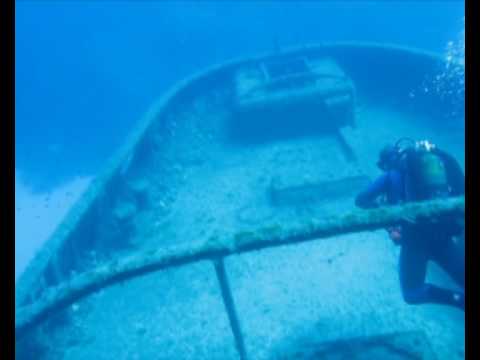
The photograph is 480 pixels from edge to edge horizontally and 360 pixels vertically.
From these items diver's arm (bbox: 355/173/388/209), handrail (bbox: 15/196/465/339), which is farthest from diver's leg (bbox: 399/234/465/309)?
handrail (bbox: 15/196/465/339)

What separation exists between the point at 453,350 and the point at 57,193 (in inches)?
398

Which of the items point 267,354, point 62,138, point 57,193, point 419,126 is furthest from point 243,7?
point 267,354

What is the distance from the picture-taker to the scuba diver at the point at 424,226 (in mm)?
3014

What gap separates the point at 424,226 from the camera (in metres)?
3.04

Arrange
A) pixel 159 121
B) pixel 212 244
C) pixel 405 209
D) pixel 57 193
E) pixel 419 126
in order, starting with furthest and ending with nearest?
pixel 57 193
pixel 159 121
pixel 419 126
pixel 212 244
pixel 405 209

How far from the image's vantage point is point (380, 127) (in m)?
7.80

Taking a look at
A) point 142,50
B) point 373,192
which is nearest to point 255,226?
point 373,192

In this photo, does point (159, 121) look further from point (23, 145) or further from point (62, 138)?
point (23, 145)

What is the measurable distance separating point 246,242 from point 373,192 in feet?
4.78

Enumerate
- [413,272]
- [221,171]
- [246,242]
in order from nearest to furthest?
1. [246,242]
2. [413,272]
3. [221,171]

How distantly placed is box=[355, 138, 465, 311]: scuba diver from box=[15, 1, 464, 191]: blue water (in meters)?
10.4

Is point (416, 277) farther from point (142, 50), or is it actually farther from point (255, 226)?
point (142, 50)

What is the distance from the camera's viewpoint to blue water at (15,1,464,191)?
14.5 metres

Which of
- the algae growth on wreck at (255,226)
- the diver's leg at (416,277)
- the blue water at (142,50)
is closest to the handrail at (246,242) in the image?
the algae growth on wreck at (255,226)
